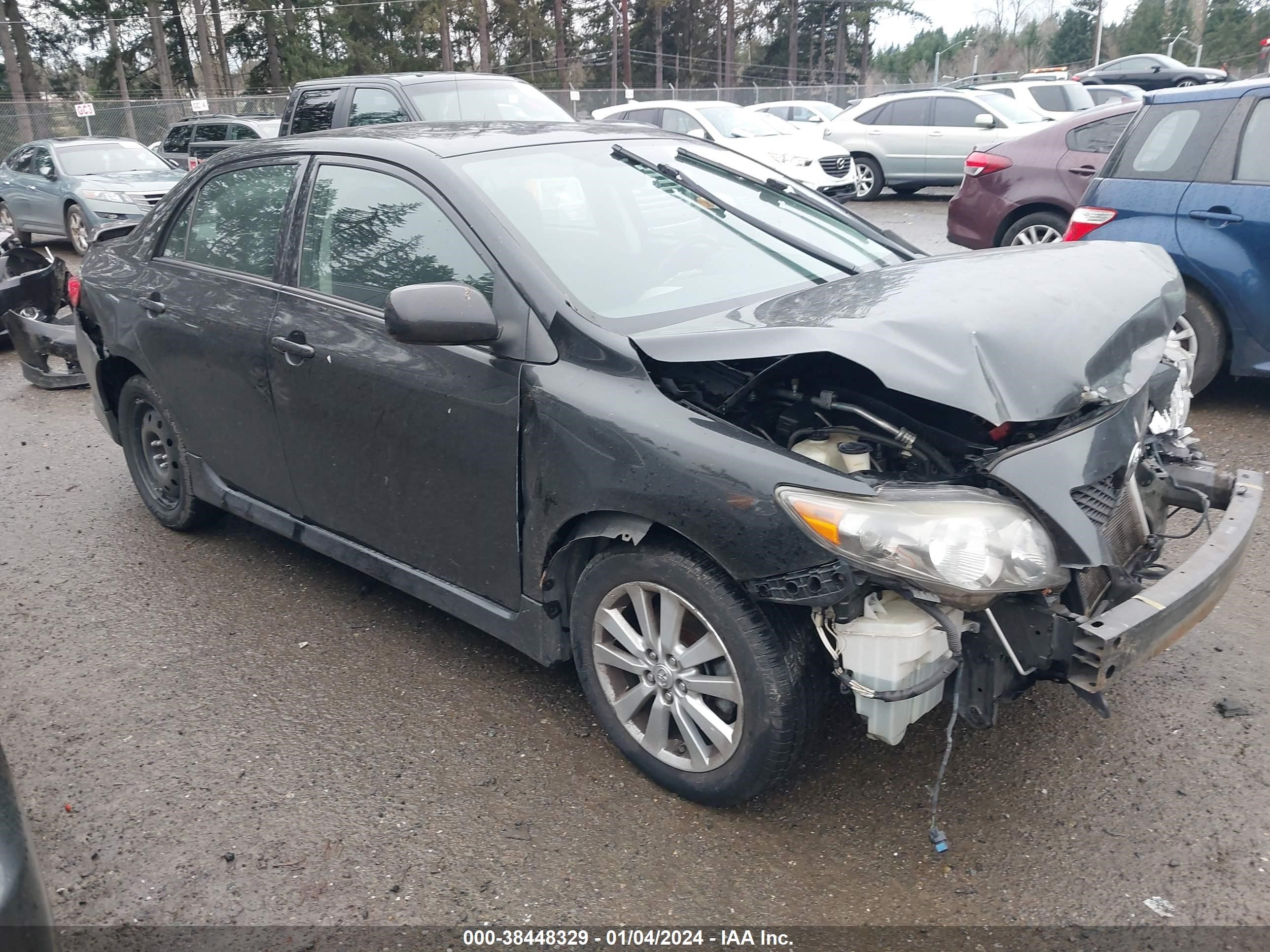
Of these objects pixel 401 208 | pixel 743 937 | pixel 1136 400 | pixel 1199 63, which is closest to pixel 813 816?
pixel 743 937

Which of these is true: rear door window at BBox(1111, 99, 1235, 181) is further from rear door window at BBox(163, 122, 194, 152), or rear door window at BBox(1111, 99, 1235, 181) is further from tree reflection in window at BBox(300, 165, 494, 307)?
rear door window at BBox(163, 122, 194, 152)

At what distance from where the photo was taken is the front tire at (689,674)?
2613mm

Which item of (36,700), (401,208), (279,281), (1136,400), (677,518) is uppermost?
(401,208)

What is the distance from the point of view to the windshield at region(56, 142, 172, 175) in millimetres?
14875

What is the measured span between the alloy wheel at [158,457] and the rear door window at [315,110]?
20.9 ft

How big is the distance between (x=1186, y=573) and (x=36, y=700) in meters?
3.70

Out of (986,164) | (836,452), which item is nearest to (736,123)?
(986,164)

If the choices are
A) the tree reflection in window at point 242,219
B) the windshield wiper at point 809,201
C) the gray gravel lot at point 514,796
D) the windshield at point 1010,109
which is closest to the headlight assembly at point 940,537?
the gray gravel lot at point 514,796

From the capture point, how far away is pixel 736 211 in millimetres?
3637

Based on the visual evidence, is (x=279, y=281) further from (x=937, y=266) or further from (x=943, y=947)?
(x=943, y=947)

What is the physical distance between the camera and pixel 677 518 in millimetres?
2627

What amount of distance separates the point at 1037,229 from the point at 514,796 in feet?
24.1

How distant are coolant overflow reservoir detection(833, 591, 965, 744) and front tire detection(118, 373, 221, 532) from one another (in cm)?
325

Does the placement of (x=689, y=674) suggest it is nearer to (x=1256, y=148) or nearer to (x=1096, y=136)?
(x=1256, y=148)
